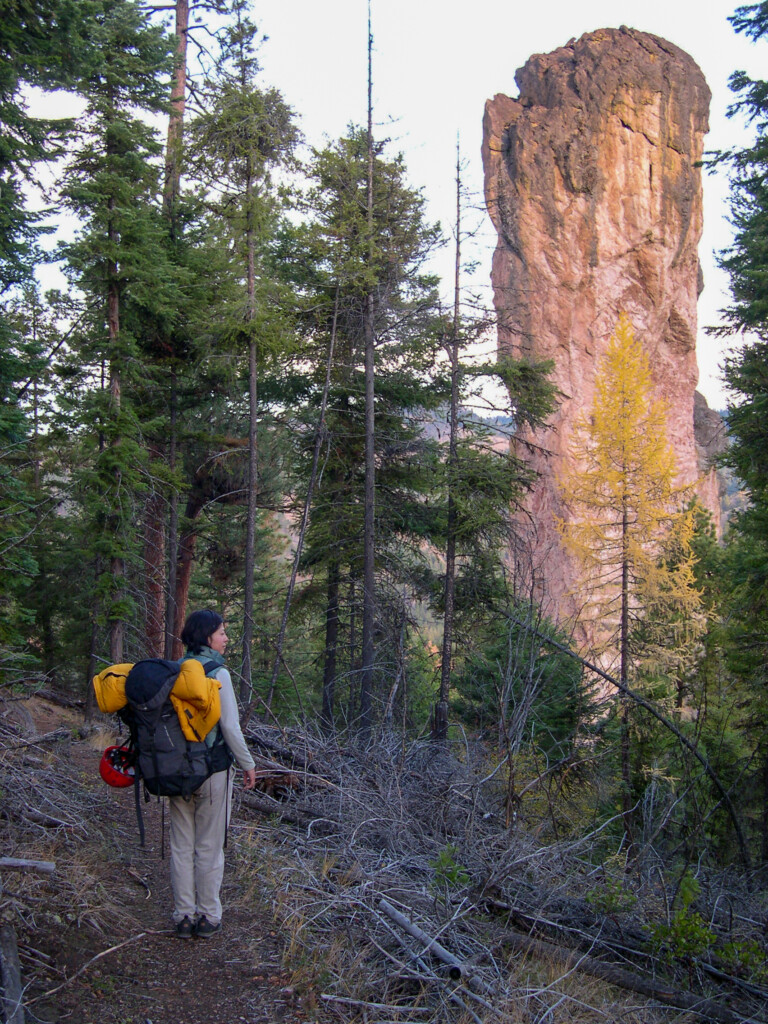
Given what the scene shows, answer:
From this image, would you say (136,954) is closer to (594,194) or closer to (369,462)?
(369,462)

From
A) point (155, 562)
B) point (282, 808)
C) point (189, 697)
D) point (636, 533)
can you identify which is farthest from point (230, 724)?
point (636, 533)

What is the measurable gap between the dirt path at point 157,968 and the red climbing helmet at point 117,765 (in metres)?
0.70

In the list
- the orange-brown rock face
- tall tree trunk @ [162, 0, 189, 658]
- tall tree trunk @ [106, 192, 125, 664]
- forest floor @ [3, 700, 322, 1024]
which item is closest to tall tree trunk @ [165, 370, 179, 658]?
tall tree trunk @ [162, 0, 189, 658]

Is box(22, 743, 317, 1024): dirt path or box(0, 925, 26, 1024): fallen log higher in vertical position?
box(0, 925, 26, 1024): fallen log

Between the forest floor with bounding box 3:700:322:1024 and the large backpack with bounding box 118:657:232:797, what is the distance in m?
0.83

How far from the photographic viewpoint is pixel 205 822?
4.07 metres

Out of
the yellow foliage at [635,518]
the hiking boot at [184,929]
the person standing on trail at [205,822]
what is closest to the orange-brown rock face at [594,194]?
the yellow foliage at [635,518]

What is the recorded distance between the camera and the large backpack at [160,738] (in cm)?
380

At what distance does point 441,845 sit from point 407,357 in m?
13.8

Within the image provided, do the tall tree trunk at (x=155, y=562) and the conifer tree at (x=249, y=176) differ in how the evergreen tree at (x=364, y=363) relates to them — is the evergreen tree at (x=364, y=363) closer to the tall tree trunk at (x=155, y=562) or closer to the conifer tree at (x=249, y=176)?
the conifer tree at (x=249, y=176)

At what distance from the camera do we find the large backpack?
3797 millimetres

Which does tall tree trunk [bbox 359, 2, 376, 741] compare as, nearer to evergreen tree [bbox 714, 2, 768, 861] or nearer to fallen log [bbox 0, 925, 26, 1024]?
evergreen tree [bbox 714, 2, 768, 861]

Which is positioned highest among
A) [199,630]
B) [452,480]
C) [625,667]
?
[452,480]

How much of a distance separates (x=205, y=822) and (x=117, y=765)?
63cm
